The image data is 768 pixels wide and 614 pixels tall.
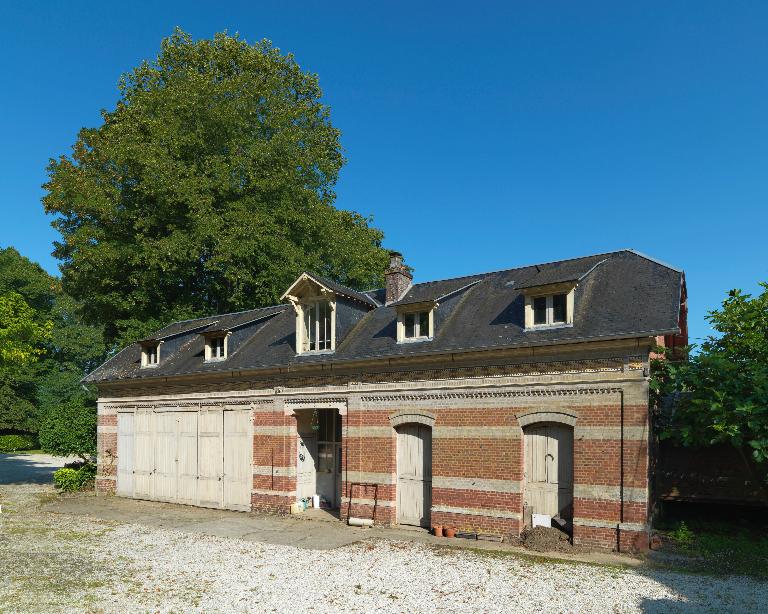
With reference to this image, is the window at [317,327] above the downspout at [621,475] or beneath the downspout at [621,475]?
above

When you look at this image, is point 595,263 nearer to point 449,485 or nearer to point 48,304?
point 449,485

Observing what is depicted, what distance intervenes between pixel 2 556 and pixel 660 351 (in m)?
15.2

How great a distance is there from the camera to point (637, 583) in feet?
36.3

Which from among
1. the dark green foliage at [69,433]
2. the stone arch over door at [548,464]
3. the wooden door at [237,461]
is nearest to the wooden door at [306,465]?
the wooden door at [237,461]

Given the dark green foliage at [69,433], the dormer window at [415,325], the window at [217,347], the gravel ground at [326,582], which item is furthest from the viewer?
the dark green foliage at [69,433]

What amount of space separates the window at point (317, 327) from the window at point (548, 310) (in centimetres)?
628

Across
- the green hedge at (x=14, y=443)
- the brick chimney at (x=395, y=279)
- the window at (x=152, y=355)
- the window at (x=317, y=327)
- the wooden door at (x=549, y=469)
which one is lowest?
the green hedge at (x=14, y=443)

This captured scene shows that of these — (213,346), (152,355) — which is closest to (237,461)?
(213,346)

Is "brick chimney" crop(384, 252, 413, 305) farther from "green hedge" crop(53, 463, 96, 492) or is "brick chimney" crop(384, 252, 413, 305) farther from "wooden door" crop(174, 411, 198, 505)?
"green hedge" crop(53, 463, 96, 492)

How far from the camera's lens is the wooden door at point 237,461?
1947cm

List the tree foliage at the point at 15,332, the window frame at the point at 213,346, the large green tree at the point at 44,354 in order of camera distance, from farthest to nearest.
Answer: the large green tree at the point at 44,354 < the tree foliage at the point at 15,332 < the window frame at the point at 213,346

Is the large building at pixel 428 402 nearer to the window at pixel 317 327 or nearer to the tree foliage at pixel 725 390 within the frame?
the window at pixel 317 327

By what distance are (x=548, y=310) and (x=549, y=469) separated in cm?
374

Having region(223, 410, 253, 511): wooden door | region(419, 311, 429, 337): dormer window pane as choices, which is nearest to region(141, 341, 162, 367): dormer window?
region(223, 410, 253, 511): wooden door
